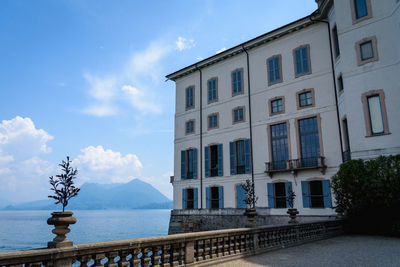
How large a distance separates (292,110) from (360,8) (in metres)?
8.94

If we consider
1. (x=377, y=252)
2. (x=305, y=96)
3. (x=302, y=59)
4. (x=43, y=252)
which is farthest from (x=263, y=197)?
(x=43, y=252)

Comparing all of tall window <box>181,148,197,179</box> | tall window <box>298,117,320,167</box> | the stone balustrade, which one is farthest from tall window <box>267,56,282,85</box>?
the stone balustrade

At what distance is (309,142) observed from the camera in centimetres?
2423

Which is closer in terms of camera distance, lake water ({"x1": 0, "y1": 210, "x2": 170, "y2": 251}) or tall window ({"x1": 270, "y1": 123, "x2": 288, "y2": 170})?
tall window ({"x1": 270, "y1": 123, "x2": 288, "y2": 170})

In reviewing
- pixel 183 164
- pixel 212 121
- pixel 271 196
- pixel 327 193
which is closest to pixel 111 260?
pixel 327 193

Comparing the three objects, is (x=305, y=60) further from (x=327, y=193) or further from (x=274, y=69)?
(x=327, y=193)

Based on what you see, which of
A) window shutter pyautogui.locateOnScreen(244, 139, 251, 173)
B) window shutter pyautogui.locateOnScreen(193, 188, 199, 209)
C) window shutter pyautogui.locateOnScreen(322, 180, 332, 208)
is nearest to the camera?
window shutter pyautogui.locateOnScreen(322, 180, 332, 208)

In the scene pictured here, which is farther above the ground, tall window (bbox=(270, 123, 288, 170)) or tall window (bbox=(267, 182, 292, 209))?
tall window (bbox=(270, 123, 288, 170))

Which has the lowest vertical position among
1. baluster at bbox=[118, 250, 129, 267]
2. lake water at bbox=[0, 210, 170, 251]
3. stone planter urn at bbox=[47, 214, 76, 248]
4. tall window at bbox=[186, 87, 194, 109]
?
lake water at bbox=[0, 210, 170, 251]

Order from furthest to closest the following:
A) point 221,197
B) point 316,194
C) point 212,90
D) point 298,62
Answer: point 212,90, point 221,197, point 298,62, point 316,194

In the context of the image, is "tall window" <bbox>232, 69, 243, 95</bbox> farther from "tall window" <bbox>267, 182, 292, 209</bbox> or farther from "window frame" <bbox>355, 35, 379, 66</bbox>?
"window frame" <bbox>355, 35, 379, 66</bbox>

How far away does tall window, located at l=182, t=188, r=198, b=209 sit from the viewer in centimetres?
3098

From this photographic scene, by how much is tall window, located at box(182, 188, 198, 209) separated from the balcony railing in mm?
8814

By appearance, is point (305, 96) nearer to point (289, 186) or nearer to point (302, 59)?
point (302, 59)
